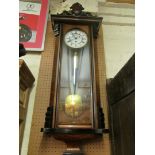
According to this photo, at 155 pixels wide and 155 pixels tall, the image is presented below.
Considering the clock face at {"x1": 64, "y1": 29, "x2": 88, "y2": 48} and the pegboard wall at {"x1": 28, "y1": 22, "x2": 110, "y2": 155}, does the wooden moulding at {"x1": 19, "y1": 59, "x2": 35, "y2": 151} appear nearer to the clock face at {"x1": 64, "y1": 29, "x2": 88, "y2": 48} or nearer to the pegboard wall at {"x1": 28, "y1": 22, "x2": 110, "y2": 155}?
the pegboard wall at {"x1": 28, "y1": 22, "x2": 110, "y2": 155}

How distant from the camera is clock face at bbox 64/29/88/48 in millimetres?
1433

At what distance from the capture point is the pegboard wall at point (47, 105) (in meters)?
1.35

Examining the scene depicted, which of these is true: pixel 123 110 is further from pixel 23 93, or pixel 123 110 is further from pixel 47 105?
pixel 23 93

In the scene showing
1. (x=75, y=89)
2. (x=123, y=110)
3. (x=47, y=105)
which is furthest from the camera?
(x=47, y=105)

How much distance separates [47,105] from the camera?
1450 mm

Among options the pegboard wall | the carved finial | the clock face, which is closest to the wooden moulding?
the pegboard wall

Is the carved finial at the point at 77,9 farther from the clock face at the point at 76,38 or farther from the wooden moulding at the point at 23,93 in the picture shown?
the wooden moulding at the point at 23,93

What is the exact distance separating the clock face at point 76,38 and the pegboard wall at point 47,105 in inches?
5.8

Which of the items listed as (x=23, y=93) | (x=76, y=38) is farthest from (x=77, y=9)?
(x=23, y=93)

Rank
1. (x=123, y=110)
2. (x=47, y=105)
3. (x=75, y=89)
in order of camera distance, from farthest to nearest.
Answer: (x=47, y=105) → (x=75, y=89) → (x=123, y=110)

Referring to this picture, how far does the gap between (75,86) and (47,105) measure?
268 mm

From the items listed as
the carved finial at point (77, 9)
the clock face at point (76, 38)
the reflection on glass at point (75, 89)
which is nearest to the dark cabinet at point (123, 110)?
the reflection on glass at point (75, 89)
